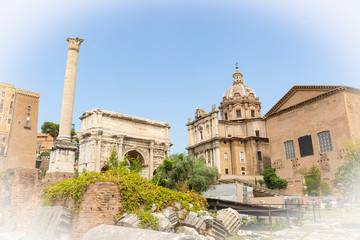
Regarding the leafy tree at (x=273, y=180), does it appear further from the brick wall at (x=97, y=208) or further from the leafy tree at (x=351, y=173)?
the brick wall at (x=97, y=208)

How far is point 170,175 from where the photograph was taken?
23.5 meters

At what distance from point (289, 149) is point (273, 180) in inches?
197

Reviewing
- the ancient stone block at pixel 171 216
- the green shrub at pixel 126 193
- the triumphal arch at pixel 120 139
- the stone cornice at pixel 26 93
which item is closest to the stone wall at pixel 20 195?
the green shrub at pixel 126 193

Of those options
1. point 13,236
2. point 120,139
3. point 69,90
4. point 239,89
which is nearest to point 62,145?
point 69,90

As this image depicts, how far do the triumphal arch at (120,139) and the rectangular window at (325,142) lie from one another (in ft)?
62.2

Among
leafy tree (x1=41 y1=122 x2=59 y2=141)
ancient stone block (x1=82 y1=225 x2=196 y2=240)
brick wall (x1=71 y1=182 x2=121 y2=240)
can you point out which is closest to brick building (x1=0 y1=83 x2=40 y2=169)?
leafy tree (x1=41 y1=122 x2=59 y2=141)

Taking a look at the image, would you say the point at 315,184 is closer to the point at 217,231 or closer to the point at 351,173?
the point at 351,173

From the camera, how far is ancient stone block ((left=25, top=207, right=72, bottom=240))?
7.77 m

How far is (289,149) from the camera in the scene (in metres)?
40.4

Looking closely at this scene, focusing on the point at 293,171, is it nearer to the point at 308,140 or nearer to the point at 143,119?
the point at 308,140

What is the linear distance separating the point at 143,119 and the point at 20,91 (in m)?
35.9

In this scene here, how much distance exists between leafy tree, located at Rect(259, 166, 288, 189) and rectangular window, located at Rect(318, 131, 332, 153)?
684 cm

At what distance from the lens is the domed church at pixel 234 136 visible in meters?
49.8

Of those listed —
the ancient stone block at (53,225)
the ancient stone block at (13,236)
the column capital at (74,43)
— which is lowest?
the ancient stone block at (13,236)
